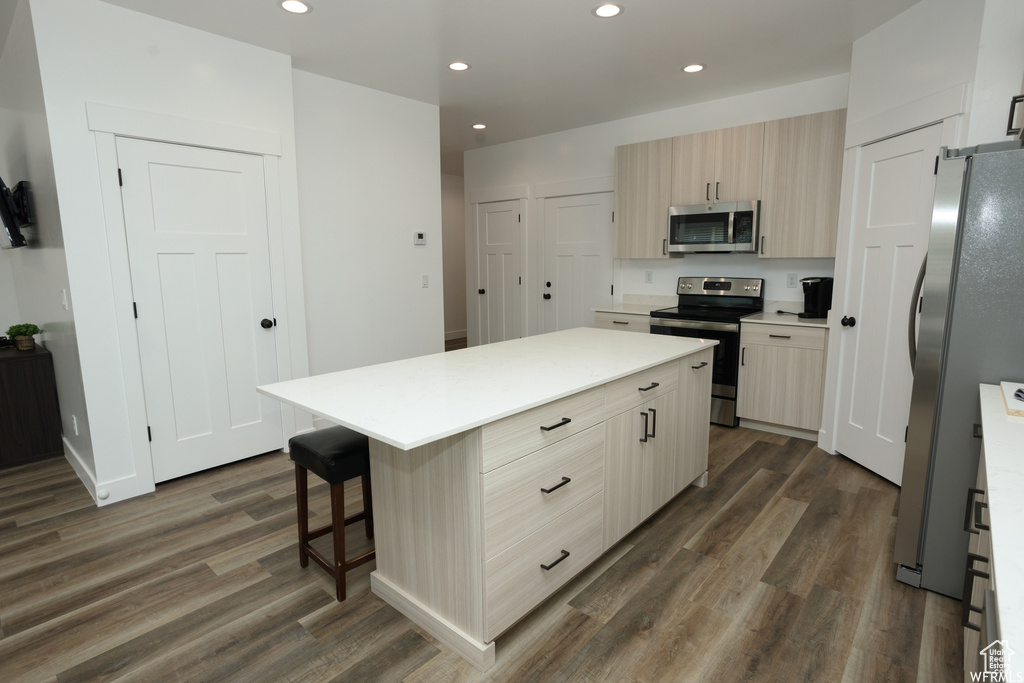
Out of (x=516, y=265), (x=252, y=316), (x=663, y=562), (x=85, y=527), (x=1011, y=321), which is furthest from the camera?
(x=516, y=265)

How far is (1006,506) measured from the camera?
1042 mm

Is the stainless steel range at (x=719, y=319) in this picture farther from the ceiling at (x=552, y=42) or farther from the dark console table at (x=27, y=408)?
the dark console table at (x=27, y=408)

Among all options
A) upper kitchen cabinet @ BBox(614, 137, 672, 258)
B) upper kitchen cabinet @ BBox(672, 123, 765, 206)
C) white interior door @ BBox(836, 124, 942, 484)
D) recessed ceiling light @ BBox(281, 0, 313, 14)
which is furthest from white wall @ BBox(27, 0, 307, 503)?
white interior door @ BBox(836, 124, 942, 484)

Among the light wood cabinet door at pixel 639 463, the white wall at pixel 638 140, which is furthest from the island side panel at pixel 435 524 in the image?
the white wall at pixel 638 140

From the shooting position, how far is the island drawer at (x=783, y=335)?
3.62 m

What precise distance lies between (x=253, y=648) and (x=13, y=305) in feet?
14.2

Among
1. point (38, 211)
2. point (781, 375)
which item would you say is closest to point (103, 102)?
point (38, 211)

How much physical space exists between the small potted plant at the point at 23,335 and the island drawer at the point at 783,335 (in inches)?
199

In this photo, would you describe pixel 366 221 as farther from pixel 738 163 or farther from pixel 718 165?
pixel 738 163

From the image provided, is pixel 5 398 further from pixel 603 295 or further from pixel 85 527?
pixel 603 295

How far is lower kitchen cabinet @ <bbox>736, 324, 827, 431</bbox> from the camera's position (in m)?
3.66

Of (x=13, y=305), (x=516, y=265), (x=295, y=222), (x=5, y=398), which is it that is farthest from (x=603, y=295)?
(x=13, y=305)

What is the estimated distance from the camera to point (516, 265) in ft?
19.7

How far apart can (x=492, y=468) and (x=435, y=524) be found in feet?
1.06
